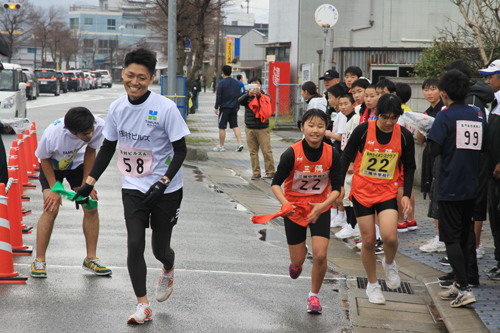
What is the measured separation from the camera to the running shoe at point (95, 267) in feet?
17.5

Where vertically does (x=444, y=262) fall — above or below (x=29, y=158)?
below

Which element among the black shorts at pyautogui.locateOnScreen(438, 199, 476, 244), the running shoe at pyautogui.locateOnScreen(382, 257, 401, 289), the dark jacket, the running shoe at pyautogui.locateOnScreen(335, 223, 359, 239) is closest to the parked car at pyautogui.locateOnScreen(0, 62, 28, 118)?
the dark jacket

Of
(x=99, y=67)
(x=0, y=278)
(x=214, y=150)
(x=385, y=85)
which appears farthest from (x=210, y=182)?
(x=99, y=67)

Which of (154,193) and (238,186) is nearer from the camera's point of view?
(154,193)

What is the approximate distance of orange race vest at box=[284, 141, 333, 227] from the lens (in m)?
4.59

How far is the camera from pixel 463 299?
4.70 m

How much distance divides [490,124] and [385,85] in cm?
146

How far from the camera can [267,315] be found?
456 centimetres

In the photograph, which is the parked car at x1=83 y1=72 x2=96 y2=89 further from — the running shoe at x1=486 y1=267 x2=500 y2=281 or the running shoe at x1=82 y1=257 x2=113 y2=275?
the running shoe at x1=486 y1=267 x2=500 y2=281

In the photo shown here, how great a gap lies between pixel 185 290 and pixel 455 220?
2.47m

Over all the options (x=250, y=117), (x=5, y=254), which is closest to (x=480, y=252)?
(x=5, y=254)

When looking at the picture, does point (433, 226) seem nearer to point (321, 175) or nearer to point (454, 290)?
point (454, 290)

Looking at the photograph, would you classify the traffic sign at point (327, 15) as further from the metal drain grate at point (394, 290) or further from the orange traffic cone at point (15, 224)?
the orange traffic cone at point (15, 224)

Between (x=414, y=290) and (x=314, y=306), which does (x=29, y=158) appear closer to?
(x=314, y=306)
